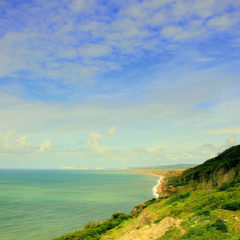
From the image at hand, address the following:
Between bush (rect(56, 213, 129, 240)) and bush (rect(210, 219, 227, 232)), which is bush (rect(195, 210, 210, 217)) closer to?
bush (rect(210, 219, 227, 232))

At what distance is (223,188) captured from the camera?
2506 centimetres

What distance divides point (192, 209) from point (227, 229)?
19.2 ft

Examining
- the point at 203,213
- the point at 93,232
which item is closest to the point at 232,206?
the point at 203,213

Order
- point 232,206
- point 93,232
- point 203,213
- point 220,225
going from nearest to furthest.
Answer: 1. point 220,225
2. point 232,206
3. point 203,213
4. point 93,232

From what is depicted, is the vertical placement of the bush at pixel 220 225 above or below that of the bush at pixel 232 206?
below

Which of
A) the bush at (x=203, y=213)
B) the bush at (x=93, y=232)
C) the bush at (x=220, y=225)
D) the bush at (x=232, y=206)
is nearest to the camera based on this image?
the bush at (x=220, y=225)

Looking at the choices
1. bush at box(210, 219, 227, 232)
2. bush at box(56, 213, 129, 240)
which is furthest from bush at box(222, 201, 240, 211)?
bush at box(56, 213, 129, 240)

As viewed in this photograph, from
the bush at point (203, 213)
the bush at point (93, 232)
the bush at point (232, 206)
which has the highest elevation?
the bush at point (232, 206)

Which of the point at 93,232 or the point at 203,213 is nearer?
the point at 203,213

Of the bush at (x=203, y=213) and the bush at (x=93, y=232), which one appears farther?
the bush at (x=93, y=232)

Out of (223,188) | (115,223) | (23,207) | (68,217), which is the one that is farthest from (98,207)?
(223,188)

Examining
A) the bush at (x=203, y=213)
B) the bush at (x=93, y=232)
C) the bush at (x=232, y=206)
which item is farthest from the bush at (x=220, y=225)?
the bush at (x=93, y=232)

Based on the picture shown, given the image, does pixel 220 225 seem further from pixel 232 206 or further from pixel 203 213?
pixel 232 206

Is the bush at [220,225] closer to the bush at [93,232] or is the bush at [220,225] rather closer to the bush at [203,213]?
the bush at [203,213]
